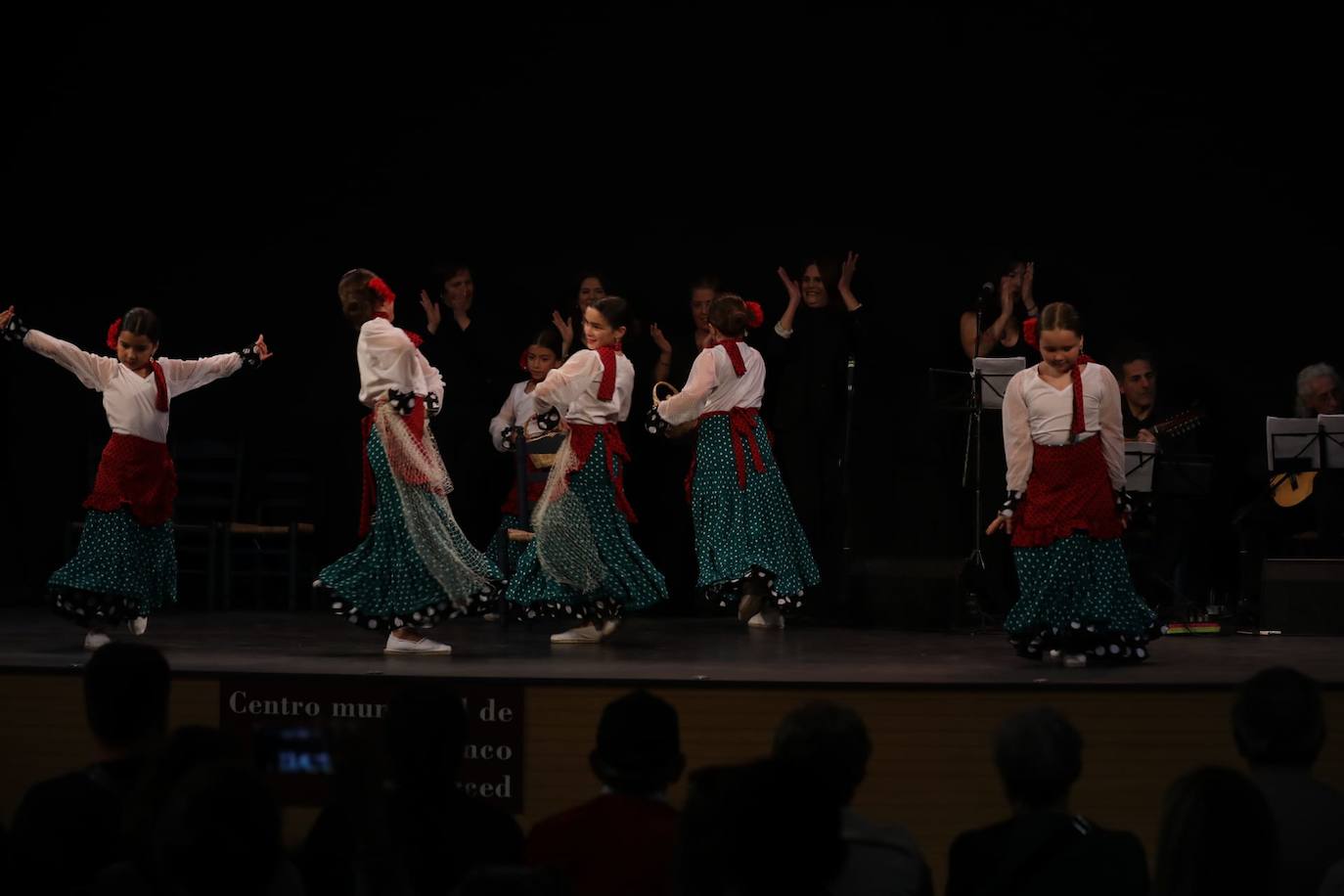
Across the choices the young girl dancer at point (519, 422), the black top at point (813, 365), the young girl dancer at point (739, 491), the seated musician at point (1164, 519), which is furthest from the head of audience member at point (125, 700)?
the black top at point (813, 365)

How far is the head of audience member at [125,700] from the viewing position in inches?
134

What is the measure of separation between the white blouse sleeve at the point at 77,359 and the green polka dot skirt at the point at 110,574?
0.54m

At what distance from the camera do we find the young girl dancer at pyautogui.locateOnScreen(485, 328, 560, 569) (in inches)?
321

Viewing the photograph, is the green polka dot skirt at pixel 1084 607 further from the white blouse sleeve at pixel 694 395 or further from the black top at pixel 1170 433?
the black top at pixel 1170 433

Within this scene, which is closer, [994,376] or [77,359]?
[77,359]

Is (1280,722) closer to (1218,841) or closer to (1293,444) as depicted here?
(1218,841)

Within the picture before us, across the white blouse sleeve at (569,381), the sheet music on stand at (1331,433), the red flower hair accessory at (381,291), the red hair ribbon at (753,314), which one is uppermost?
the red hair ribbon at (753,314)

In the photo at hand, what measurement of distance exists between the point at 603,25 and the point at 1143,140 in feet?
9.45

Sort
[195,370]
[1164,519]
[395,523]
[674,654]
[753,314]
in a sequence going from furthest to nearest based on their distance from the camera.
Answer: [1164,519], [753,314], [195,370], [674,654], [395,523]

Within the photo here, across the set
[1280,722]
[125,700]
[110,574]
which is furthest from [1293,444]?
[125,700]

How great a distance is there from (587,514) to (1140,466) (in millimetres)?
2562

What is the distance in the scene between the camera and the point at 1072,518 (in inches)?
252

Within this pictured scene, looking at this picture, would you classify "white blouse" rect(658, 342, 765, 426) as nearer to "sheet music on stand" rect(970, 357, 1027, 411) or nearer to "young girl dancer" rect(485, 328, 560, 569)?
"young girl dancer" rect(485, 328, 560, 569)

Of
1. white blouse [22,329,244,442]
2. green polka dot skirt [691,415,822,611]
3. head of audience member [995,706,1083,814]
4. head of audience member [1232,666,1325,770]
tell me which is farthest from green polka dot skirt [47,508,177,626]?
head of audience member [1232,666,1325,770]
